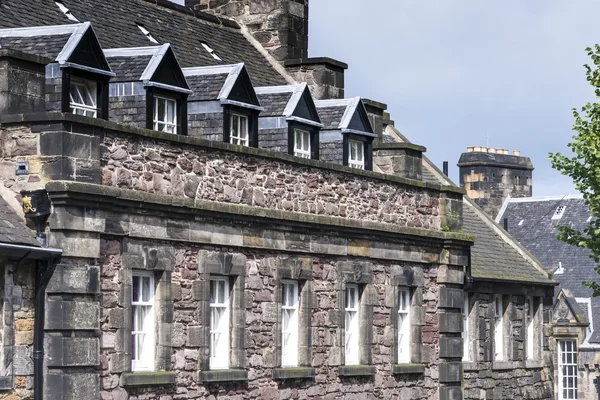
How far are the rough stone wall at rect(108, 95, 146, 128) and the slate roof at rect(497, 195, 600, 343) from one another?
33.2m

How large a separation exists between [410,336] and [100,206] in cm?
1023

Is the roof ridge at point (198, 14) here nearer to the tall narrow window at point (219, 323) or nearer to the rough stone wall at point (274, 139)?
the rough stone wall at point (274, 139)

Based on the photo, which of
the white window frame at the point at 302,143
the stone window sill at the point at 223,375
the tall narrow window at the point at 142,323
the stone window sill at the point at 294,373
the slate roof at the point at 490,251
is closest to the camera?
the tall narrow window at the point at 142,323

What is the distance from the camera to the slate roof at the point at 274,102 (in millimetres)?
29828

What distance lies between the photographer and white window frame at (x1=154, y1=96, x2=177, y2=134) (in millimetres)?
26406

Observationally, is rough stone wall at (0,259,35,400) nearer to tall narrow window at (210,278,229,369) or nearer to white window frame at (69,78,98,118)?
white window frame at (69,78,98,118)

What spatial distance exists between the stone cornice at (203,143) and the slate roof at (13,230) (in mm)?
1180

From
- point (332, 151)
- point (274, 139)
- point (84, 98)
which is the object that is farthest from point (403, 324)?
point (84, 98)

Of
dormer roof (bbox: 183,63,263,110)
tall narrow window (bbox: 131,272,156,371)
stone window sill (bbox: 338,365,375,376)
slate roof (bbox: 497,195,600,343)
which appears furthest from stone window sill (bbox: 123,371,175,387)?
slate roof (bbox: 497,195,600,343)

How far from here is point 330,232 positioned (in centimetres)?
2938

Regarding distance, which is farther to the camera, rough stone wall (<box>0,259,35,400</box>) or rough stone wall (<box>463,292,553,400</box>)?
rough stone wall (<box>463,292,553,400</box>)

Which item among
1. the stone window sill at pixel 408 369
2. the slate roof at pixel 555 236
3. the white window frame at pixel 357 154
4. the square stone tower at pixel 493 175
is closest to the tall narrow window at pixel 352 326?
the stone window sill at pixel 408 369

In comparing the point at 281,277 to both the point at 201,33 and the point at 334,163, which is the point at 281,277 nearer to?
the point at 334,163

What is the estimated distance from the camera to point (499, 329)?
40344mm
